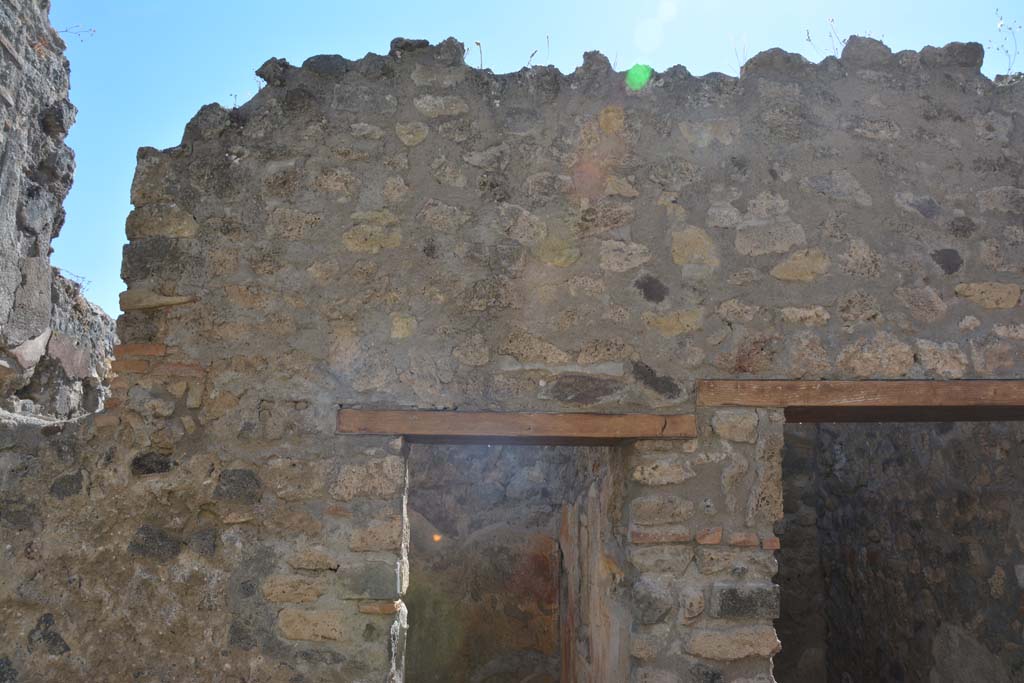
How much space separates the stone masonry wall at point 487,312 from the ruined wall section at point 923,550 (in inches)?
42.4

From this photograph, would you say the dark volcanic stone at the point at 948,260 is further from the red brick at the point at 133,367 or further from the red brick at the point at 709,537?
the red brick at the point at 133,367

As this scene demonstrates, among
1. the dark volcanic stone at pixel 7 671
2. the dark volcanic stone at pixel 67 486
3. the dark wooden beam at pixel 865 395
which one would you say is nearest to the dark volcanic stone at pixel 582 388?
the dark wooden beam at pixel 865 395

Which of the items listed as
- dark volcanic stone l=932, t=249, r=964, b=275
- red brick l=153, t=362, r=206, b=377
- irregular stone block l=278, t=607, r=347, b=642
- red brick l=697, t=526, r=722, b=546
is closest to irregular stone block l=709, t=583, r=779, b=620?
red brick l=697, t=526, r=722, b=546

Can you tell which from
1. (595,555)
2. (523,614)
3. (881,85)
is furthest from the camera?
(523,614)

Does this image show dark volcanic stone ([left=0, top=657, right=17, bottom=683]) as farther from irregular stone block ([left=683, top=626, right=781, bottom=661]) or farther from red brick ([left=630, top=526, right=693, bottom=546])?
irregular stone block ([left=683, top=626, right=781, bottom=661])

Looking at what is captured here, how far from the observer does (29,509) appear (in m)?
2.77

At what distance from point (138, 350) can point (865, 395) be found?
7.86 ft

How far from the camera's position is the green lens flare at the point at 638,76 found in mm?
3104

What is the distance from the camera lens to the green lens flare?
310 centimetres

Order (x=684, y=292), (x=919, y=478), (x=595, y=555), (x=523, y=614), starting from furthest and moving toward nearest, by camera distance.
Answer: (x=523, y=614)
(x=919, y=478)
(x=595, y=555)
(x=684, y=292)

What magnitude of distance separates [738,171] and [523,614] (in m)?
3.27

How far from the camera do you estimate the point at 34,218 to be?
3453mm

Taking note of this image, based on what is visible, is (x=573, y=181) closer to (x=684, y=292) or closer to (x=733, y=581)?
(x=684, y=292)

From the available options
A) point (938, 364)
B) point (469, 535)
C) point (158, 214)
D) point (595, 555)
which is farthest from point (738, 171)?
point (469, 535)
